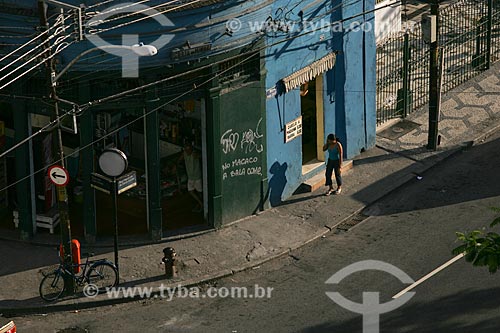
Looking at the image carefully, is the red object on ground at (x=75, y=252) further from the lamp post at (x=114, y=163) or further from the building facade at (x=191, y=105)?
the building facade at (x=191, y=105)

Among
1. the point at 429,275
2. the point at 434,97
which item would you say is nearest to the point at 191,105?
the point at 429,275

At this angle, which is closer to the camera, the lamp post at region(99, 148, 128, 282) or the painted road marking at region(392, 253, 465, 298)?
the lamp post at region(99, 148, 128, 282)

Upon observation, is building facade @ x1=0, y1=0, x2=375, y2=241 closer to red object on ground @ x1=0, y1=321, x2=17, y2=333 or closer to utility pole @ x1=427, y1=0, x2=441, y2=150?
utility pole @ x1=427, y1=0, x2=441, y2=150

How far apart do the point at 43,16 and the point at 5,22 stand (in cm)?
372

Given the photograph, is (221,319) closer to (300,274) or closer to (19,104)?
(300,274)

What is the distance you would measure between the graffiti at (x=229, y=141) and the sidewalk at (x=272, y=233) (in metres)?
1.95

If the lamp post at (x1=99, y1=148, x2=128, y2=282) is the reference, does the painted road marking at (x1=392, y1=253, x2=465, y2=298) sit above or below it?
below

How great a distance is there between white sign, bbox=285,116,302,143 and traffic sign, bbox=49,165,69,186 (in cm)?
739

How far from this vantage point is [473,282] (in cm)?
2459

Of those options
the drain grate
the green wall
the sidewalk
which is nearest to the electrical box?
the sidewalk

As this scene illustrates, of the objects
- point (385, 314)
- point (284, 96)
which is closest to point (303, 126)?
point (284, 96)

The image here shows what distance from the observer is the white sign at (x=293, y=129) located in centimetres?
2930

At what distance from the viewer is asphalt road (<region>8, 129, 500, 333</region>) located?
23.3 meters

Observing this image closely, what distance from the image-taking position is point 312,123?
31703 mm
